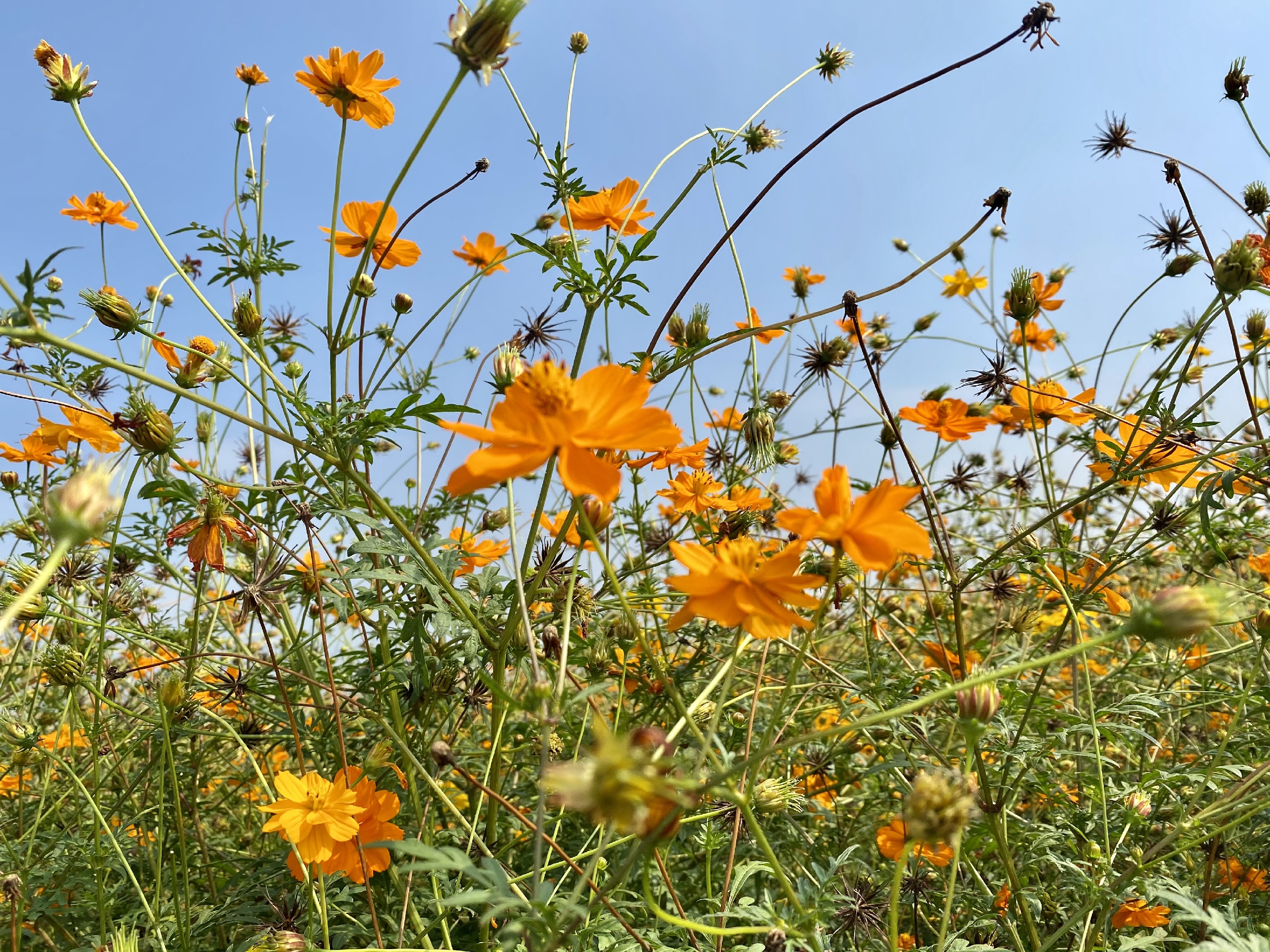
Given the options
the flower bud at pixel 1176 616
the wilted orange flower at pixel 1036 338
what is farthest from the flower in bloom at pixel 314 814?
the wilted orange flower at pixel 1036 338

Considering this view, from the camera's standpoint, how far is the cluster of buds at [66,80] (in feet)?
4.72

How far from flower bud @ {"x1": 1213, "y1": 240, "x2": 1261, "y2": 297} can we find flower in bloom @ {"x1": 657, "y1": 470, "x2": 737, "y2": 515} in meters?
0.96

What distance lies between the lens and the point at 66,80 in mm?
1441

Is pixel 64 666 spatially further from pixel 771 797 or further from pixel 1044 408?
Result: pixel 1044 408

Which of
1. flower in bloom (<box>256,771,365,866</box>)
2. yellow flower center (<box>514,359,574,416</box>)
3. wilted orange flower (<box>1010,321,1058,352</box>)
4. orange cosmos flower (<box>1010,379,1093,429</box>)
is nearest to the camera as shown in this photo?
yellow flower center (<box>514,359,574,416</box>)

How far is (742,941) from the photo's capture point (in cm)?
110

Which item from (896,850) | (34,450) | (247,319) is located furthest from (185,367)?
(896,850)

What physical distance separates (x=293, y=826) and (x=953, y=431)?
1.57 meters

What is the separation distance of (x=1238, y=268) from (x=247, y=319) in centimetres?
189

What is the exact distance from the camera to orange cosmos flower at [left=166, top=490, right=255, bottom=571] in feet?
4.20

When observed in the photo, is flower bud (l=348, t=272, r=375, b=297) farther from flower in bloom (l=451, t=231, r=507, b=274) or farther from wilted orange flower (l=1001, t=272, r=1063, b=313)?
wilted orange flower (l=1001, t=272, r=1063, b=313)

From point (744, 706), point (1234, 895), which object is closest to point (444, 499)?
point (744, 706)

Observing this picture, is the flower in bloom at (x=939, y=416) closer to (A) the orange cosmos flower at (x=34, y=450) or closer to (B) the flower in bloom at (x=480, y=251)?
(B) the flower in bloom at (x=480, y=251)

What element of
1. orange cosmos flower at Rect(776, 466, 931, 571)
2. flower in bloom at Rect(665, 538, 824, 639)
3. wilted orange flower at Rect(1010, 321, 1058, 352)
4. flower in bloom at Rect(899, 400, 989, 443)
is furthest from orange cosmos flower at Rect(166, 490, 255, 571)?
wilted orange flower at Rect(1010, 321, 1058, 352)
